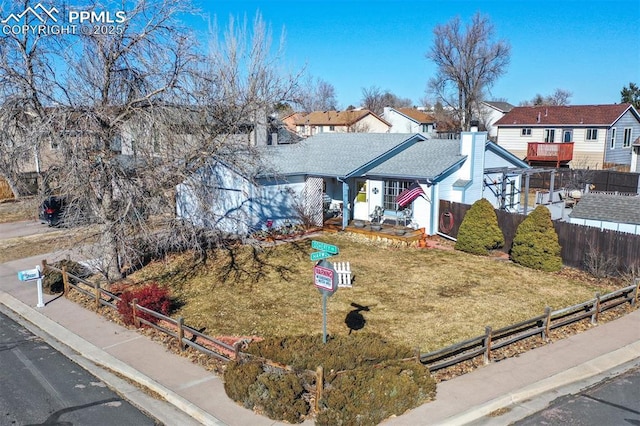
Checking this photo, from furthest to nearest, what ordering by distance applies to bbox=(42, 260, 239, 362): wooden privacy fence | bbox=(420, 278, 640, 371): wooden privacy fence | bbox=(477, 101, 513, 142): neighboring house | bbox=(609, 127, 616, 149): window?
bbox=(477, 101, 513, 142): neighboring house
bbox=(609, 127, 616, 149): window
bbox=(42, 260, 239, 362): wooden privacy fence
bbox=(420, 278, 640, 371): wooden privacy fence

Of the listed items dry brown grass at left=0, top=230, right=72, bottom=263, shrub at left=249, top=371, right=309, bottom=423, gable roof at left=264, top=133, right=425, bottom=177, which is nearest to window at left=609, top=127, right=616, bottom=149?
gable roof at left=264, top=133, right=425, bottom=177

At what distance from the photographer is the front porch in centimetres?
2059

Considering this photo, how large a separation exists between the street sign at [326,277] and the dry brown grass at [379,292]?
2.86 meters

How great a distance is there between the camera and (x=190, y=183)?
15156 millimetres

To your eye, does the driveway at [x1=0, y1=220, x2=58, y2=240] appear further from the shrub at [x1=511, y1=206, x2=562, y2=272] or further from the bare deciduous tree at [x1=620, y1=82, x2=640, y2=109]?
the bare deciduous tree at [x1=620, y1=82, x2=640, y2=109]

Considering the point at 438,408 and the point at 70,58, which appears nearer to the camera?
Result: the point at 438,408

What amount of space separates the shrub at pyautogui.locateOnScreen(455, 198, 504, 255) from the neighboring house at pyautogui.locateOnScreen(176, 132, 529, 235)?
7.63ft

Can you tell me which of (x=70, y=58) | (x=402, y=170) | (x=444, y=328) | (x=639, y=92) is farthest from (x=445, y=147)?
(x=639, y=92)

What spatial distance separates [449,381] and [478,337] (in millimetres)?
1211

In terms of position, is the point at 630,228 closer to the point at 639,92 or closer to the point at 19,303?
the point at 19,303

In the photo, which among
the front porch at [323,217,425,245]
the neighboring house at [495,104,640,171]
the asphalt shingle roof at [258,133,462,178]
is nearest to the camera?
the front porch at [323,217,425,245]

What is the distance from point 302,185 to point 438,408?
15.3m

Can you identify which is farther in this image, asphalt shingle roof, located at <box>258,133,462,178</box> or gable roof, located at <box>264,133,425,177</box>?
gable roof, located at <box>264,133,425,177</box>

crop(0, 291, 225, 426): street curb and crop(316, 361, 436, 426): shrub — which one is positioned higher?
crop(316, 361, 436, 426): shrub
